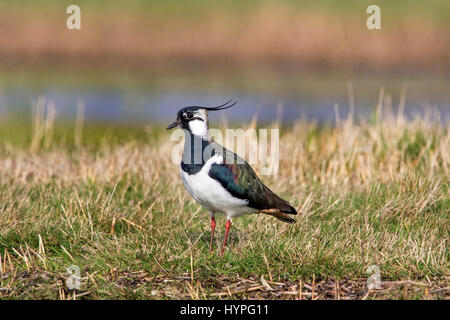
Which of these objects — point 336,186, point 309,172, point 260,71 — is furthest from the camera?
point 260,71

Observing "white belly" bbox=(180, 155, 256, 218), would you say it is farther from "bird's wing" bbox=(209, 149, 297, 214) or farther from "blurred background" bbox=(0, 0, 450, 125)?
"blurred background" bbox=(0, 0, 450, 125)

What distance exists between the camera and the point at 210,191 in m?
4.97

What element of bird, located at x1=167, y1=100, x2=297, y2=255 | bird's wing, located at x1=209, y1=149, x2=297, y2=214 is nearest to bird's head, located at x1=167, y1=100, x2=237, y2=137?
bird, located at x1=167, y1=100, x2=297, y2=255

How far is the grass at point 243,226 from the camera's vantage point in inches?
185

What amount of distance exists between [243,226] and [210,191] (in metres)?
1.09

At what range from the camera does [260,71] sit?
21.5 metres

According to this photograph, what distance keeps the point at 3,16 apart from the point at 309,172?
17.1 m

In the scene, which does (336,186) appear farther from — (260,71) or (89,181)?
(260,71)

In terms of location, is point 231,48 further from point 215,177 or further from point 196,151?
point 215,177

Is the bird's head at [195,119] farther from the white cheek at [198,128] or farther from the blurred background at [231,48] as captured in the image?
the blurred background at [231,48]

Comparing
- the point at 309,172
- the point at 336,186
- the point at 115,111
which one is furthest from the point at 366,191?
the point at 115,111

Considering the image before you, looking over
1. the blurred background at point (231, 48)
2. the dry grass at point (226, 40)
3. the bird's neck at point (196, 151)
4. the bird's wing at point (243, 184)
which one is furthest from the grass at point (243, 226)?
the dry grass at point (226, 40)

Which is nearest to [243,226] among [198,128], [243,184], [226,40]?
[243,184]

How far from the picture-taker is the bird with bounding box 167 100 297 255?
4.98 meters
